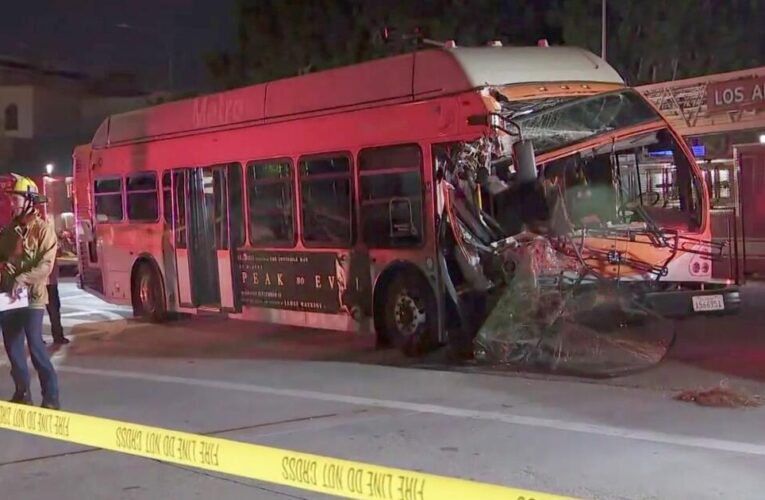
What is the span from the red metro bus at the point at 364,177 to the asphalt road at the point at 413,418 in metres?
0.80

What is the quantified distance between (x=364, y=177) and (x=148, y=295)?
18.8 feet

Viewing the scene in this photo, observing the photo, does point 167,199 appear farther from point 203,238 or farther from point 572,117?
point 572,117

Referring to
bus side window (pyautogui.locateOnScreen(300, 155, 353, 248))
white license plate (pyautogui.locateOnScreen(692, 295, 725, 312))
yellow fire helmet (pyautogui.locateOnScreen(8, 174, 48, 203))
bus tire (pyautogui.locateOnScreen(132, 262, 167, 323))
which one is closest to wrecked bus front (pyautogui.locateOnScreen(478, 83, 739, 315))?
white license plate (pyautogui.locateOnScreen(692, 295, 725, 312))

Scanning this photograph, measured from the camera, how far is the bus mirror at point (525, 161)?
32.1 ft

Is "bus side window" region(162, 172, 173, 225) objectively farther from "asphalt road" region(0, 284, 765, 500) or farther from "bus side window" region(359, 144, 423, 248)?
"bus side window" region(359, 144, 423, 248)

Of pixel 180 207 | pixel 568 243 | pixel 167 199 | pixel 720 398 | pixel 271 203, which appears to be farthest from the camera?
pixel 167 199

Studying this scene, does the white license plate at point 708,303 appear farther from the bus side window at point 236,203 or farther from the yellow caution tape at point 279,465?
the bus side window at point 236,203

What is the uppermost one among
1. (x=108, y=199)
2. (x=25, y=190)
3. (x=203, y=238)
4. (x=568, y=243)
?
(x=108, y=199)

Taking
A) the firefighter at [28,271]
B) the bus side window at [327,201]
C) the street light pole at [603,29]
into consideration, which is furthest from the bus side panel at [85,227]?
the street light pole at [603,29]

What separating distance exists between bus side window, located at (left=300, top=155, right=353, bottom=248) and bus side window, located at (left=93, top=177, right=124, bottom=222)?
17.0ft

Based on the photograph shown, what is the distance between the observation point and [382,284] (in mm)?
11633

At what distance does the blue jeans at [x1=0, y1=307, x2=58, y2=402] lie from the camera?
8.27 metres

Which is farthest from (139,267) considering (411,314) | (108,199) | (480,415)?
(480,415)

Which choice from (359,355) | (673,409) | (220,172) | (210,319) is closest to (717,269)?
(673,409)
